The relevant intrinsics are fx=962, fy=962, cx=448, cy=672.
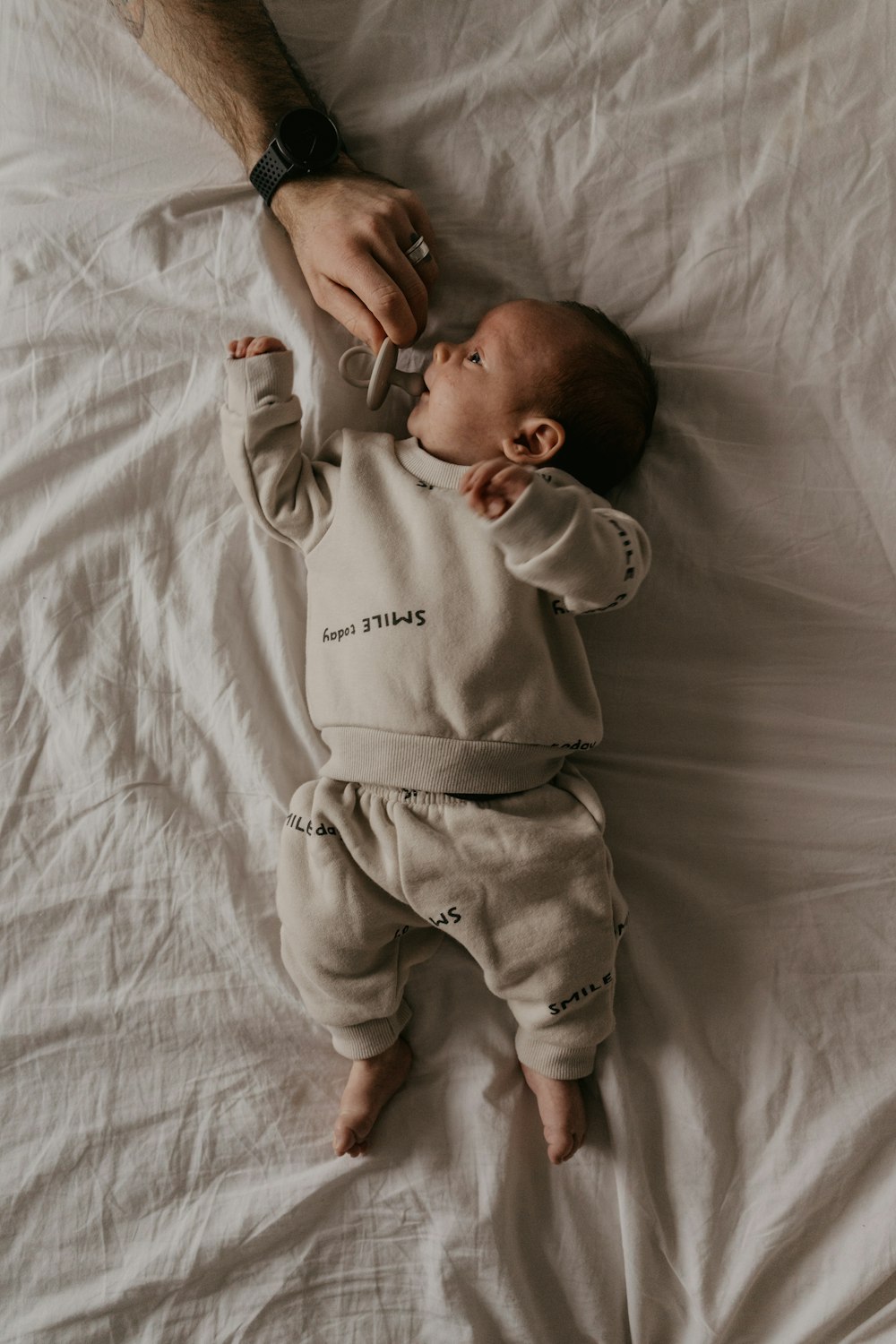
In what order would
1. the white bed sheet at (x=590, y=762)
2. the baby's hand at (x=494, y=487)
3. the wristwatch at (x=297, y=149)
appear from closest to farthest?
1. the baby's hand at (x=494, y=487)
2. the white bed sheet at (x=590, y=762)
3. the wristwatch at (x=297, y=149)

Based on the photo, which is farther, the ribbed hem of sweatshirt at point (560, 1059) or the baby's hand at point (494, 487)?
the ribbed hem of sweatshirt at point (560, 1059)

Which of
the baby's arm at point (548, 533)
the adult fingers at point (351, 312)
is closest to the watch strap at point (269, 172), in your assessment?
the adult fingers at point (351, 312)

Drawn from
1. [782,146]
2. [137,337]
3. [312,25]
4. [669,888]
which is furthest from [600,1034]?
[312,25]

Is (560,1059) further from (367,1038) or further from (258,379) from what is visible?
(258,379)

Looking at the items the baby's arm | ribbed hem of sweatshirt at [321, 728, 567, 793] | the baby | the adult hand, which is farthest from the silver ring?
ribbed hem of sweatshirt at [321, 728, 567, 793]

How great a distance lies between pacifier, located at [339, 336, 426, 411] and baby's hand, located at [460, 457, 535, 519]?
268 mm

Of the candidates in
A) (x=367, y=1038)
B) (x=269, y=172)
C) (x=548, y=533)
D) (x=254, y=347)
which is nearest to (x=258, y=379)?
(x=254, y=347)

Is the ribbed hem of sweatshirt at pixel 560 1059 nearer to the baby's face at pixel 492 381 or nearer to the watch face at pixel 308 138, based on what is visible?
the baby's face at pixel 492 381

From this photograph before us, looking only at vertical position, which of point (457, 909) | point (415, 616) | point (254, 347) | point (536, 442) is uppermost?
point (254, 347)

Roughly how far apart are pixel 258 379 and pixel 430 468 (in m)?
0.20

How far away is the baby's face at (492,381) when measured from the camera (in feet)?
3.34

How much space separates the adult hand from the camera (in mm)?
1021

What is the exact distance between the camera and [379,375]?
3.45 feet

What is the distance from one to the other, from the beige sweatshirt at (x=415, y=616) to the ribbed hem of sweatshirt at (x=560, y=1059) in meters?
0.27
